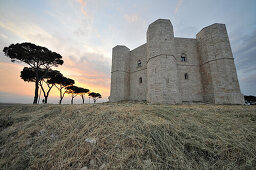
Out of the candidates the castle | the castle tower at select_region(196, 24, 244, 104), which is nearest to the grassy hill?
the castle

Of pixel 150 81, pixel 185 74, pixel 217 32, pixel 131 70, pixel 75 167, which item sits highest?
pixel 217 32

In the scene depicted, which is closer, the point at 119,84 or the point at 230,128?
the point at 230,128

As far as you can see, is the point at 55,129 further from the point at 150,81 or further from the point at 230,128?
the point at 150,81

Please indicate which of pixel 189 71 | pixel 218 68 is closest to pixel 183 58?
pixel 189 71

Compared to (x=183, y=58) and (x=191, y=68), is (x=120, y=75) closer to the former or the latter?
(x=183, y=58)

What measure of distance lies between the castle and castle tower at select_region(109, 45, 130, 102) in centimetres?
372

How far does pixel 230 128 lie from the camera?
9.01ft

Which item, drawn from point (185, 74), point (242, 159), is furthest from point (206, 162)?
point (185, 74)

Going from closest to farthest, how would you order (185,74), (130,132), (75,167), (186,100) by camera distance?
1. (75,167)
2. (130,132)
3. (186,100)
4. (185,74)

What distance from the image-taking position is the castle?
10680 millimetres

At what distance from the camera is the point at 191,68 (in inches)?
520

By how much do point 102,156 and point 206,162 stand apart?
1.73 meters

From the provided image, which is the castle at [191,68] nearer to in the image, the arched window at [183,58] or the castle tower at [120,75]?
the arched window at [183,58]

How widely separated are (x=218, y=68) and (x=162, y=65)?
22.1ft
